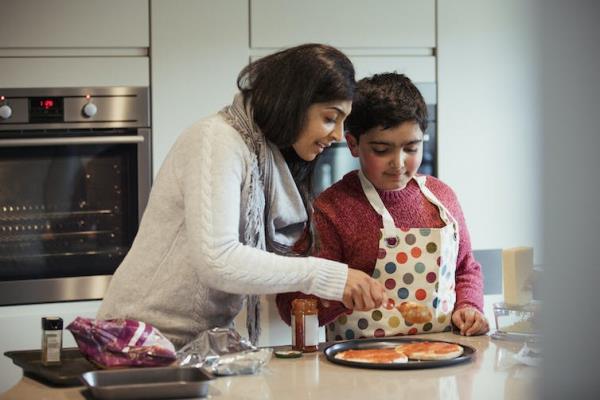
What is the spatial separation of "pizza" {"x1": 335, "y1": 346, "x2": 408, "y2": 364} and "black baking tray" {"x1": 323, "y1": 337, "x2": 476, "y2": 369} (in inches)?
0.8

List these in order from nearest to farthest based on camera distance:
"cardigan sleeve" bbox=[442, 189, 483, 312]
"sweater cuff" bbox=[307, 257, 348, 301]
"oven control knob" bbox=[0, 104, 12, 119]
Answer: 1. "sweater cuff" bbox=[307, 257, 348, 301]
2. "cardigan sleeve" bbox=[442, 189, 483, 312]
3. "oven control knob" bbox=[0, 104, 12, 119]

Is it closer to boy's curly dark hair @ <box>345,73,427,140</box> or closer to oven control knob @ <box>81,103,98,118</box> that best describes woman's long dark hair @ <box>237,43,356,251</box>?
boy's curly dark hair @ <box>345,73,427,140</box>

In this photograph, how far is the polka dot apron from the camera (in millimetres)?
1836

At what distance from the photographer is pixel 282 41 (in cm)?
288

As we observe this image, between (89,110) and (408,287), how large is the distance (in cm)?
130

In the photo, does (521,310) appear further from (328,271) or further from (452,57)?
(452,57)

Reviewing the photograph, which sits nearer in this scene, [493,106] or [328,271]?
[328,271]

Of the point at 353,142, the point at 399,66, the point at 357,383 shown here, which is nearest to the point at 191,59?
the point at 399,66

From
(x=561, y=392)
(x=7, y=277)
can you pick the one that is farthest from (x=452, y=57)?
(x=561, y=392)

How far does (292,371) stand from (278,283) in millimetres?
164

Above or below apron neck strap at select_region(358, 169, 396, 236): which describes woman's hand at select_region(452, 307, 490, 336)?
below

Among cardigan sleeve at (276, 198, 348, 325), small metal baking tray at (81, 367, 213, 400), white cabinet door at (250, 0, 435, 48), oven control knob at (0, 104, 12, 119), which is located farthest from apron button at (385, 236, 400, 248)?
oven control knob at (0, 104, 12, 119)

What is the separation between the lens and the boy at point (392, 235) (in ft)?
6.02

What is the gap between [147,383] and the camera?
4.18ft
